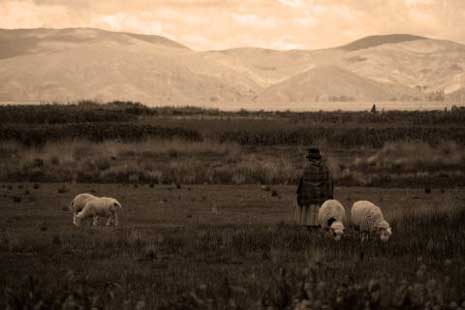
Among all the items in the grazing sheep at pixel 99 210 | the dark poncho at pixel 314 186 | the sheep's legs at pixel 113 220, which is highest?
the dark poncho at pixel 314 186

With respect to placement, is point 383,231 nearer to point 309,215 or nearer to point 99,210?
point 309,215

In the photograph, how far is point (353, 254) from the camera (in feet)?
48.6

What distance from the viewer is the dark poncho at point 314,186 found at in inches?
714

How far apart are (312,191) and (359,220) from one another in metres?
1.72

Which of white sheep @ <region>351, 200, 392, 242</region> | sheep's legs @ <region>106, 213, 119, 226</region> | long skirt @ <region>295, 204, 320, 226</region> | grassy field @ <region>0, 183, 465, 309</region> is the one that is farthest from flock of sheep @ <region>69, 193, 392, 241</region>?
sheep's legs @ <region>106, 213, 119, 226</region>

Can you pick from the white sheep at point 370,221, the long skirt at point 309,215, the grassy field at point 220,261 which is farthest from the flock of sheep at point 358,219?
the long skirt at point 309,215

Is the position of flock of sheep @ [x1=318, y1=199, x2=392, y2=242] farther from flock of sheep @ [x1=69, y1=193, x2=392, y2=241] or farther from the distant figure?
the distant figure

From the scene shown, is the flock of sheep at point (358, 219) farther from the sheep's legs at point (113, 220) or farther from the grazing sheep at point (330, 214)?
the sheep's legs at point (113, 220)

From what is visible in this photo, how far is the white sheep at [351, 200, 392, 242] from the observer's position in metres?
16.3

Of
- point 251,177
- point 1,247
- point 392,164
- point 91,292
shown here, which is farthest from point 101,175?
point 91,292

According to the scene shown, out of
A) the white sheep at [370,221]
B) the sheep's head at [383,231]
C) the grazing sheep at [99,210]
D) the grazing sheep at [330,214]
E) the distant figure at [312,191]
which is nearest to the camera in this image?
the sheep's head at [383,231]

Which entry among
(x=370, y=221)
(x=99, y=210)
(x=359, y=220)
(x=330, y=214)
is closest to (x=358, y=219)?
(x=359, y=220)

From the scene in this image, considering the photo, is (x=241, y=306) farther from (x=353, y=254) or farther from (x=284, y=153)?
(x=284, y=153)

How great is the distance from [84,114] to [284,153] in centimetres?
2974
